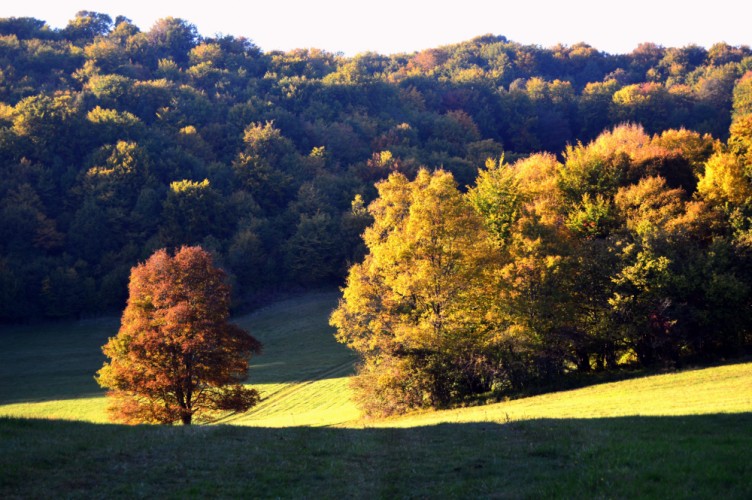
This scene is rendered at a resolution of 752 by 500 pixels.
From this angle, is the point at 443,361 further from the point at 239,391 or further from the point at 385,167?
the point at 385,167

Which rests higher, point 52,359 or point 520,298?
point 520,298

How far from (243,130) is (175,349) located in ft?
296

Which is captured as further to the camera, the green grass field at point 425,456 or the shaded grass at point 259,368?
the shaded grass at point 259,368

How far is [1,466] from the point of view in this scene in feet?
42.3

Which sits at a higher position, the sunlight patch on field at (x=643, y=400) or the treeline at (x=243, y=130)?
the treeline at (x=243, y=130)

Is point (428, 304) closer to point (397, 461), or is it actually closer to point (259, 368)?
point (397, 461)

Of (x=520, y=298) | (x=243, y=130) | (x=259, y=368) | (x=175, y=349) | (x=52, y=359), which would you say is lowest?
(x=259, y=368)

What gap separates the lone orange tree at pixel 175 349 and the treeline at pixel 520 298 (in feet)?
23.0

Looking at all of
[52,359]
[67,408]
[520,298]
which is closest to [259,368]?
[67,408]

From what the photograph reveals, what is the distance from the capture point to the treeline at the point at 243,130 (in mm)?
90000

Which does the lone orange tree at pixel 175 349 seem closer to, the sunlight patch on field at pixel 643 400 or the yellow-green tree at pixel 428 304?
the yellow-green tree at pixel 428 304

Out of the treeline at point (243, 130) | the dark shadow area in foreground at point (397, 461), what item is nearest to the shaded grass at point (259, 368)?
the treeline at point (243, 130)

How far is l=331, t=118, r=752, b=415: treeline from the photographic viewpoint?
36.5 m

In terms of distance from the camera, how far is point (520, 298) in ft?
122
